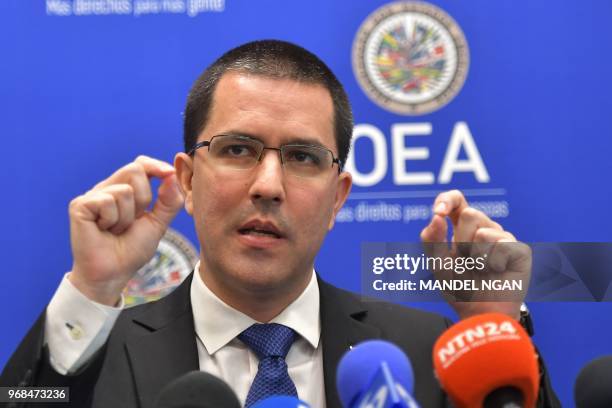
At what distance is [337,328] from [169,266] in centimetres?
95

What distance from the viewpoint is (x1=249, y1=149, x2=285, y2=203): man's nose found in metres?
1.52

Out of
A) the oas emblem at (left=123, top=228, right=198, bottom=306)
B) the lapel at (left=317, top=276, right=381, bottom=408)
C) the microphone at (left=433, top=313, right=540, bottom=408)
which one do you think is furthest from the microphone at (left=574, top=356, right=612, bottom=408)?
the oas emblem at (left=123, top=228, right=198, bottom=306)

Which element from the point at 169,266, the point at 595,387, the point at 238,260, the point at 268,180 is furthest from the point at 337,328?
the point at 169,266

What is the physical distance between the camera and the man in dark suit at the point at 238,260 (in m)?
1.44

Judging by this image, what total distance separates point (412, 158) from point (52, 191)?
1.20m

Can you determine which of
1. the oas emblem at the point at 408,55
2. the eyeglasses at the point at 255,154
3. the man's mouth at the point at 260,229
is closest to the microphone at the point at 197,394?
the man's mouth at the point at 260,229

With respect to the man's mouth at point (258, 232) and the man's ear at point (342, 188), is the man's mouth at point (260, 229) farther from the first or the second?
the man's ear at point (342, 188)

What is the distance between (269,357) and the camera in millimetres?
1604

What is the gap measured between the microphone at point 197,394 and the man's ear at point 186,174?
0.73 metres

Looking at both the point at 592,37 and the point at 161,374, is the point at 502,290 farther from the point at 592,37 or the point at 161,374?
the point at 592,37

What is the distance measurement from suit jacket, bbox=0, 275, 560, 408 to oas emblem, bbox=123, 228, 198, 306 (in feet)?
2.09

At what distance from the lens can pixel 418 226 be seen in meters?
2.44

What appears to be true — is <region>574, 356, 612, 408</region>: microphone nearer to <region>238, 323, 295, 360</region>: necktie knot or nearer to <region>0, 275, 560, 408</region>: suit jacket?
<region>0, 275, 560, 408</region>: suit jacket

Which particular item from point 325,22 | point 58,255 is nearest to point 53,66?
point 58,255
